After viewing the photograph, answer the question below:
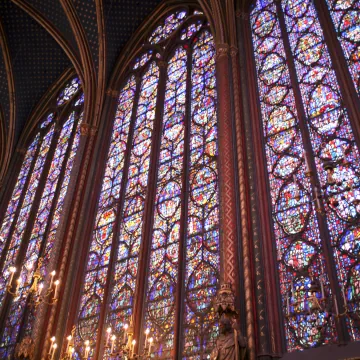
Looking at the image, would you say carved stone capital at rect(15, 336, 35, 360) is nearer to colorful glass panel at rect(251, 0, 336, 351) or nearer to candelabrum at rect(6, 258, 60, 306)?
candelabrum at rect(6, 258, 60, 306)

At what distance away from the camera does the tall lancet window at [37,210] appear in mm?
11922

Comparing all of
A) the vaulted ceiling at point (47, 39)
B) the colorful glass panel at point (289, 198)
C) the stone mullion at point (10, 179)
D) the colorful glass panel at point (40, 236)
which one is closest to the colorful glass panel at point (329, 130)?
the colorful glass panel at point (289, 198)

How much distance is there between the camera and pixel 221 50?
1233 centimetres

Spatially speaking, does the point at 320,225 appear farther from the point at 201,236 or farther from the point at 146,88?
the point at 146,88

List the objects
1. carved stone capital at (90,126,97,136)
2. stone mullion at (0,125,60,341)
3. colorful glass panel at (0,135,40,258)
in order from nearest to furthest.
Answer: stone mullion at (0,125,60,341)
carved stone capital at (90,126,97,136)
colorful glass panel at (0,135,40,258)

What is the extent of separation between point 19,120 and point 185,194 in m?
9.26

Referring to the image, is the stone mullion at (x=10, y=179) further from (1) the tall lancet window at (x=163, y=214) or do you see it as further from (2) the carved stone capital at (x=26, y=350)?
(2) the carved stone capital at (x=26, y=350)

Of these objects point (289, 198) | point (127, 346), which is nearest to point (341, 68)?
point (289, 198)

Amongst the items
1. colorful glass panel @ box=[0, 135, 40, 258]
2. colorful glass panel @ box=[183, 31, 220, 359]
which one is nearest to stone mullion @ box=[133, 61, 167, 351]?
colorful glass panel @ box=[183, 31, 220, 359]

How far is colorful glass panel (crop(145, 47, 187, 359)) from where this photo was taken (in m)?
9.39

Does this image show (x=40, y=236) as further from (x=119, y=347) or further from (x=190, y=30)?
(x=190, y=30)

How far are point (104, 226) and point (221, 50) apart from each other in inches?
206

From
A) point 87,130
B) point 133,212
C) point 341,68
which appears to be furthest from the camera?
point 87,130

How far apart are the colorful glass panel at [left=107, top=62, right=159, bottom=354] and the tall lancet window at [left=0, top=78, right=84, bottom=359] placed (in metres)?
1.67
